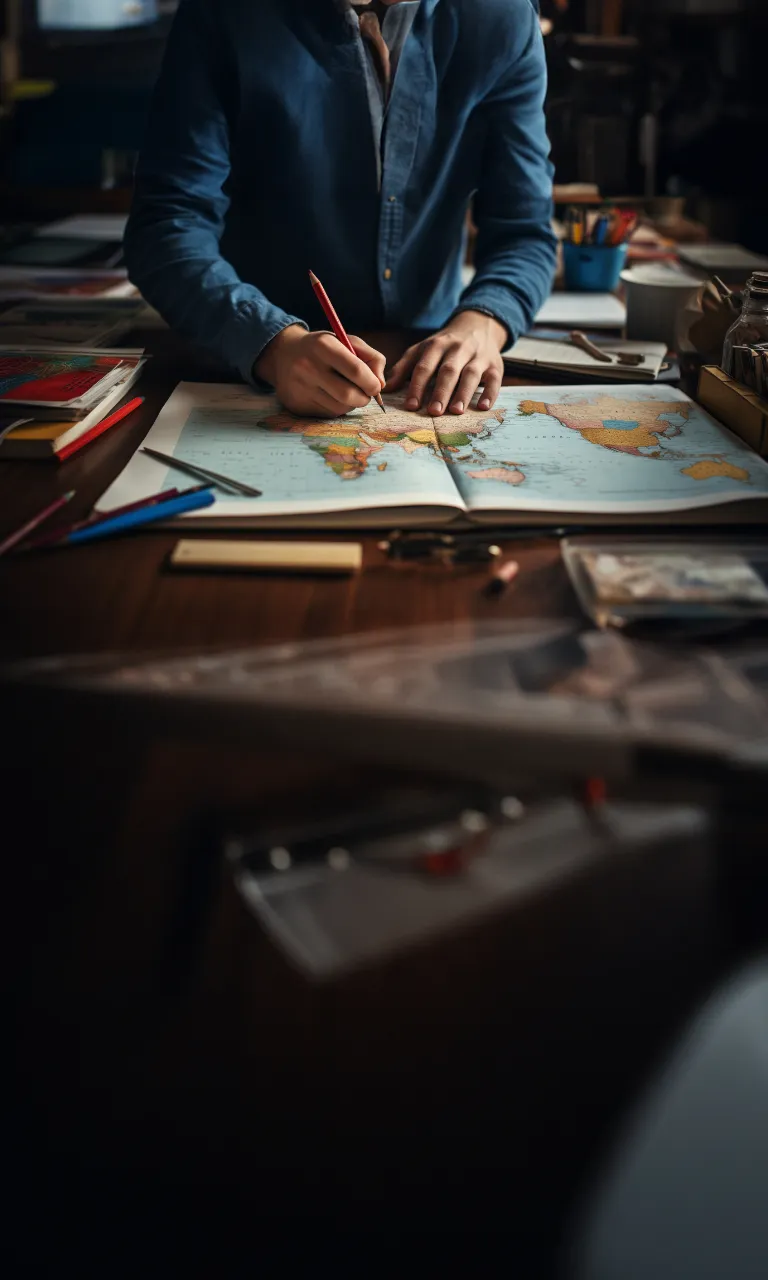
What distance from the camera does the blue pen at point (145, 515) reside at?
0.70 meters

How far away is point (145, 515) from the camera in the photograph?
0.72m

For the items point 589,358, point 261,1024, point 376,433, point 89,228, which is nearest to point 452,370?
point 376,433

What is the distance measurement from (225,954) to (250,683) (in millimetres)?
162

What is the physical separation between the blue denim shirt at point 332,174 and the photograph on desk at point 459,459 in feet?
0.48

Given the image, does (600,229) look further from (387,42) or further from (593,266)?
(387,42)

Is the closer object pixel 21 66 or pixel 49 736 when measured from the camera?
pixel 49 736

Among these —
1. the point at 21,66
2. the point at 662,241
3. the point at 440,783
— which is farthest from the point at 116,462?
the point at 21,66

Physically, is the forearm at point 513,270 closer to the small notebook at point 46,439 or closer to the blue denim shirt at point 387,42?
the blue denim shirt at point 387,42

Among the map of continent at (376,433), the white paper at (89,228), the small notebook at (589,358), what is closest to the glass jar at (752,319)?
the small notebook at (589,358)

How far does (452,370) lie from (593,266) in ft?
2.41

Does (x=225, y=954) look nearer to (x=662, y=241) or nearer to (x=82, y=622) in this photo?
(x=82, y=622)

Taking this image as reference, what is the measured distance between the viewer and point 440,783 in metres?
0.49

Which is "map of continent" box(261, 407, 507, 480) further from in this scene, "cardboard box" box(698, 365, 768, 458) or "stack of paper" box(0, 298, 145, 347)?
"stack of paper" box(0, 298, 145, 347)

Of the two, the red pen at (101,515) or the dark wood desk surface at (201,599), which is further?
the red pen at (101,515)
